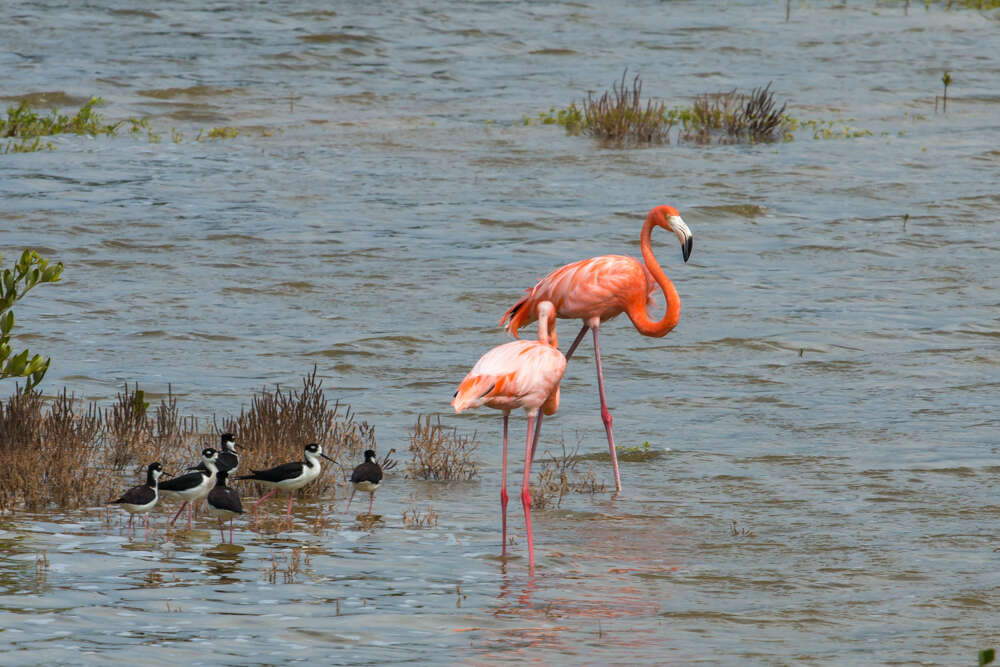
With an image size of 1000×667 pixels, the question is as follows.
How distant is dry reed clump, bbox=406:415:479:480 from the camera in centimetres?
966

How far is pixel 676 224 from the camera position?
1010 centimetres

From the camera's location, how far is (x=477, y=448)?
34.9 feet

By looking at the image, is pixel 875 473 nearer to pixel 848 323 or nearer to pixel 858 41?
pixel 848 323

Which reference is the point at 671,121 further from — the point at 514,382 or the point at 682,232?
the point at 514,382

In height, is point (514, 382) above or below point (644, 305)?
below

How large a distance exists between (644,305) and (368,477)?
2.48m

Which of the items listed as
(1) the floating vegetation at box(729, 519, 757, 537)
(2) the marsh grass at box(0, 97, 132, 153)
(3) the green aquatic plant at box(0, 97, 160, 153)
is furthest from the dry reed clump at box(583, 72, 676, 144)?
(1) the floating vegetation at box(729, 519, 757, 537)

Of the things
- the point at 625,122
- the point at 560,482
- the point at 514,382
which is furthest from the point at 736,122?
the point at 514,382

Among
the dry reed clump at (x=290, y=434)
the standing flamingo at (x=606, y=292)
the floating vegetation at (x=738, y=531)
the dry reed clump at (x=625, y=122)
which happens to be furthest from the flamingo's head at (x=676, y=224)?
the dry reed clump at (x=625, y=122)

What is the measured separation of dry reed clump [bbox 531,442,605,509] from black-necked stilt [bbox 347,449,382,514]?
0.96 m

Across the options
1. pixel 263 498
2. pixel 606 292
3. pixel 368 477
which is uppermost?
pixel 606 292

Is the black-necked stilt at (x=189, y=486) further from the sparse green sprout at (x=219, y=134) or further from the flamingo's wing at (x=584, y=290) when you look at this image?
the sparse green sprout at (x=219, y=134)

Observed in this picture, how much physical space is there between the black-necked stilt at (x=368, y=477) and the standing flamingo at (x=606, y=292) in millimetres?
1515

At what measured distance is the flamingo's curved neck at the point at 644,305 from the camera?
10.1m
